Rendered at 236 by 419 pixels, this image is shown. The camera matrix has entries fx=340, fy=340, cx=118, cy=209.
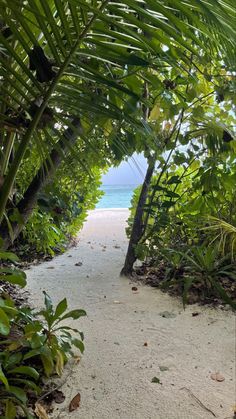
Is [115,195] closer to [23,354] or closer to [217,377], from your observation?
[217,377]

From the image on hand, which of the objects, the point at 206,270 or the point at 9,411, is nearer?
the point at 9,411

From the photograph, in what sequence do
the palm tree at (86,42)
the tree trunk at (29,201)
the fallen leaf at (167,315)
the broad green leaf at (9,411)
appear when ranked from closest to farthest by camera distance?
the palm tree at (86,42), the broad green leaf at (9,411), the tree trunk at (29,201), the fallen leaf at (167,315)

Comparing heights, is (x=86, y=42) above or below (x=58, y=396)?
above

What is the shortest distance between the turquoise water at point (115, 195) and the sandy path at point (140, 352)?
1.37 m

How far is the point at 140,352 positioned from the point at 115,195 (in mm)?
8039

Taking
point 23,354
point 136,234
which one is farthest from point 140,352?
point 136,234

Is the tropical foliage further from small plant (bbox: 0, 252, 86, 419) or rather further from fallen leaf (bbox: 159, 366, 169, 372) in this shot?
fallen leaf (bbox: 159, 366, 169, 372)

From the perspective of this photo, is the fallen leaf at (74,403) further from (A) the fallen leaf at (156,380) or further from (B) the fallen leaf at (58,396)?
(A) the fallen leaf at (156,380)

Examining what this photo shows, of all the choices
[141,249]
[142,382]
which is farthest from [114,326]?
[141,249]

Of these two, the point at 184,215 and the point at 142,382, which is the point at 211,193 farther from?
the point at 142,382

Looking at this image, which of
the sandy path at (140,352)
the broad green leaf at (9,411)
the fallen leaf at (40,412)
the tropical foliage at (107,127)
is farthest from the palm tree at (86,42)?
the sandy path at (140,352)

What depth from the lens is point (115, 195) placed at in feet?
Answer: 31.4

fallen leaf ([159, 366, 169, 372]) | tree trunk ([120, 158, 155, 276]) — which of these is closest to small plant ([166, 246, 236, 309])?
tree trunk ([120, 158, 155, 276])

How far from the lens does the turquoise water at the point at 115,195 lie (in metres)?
4.37
